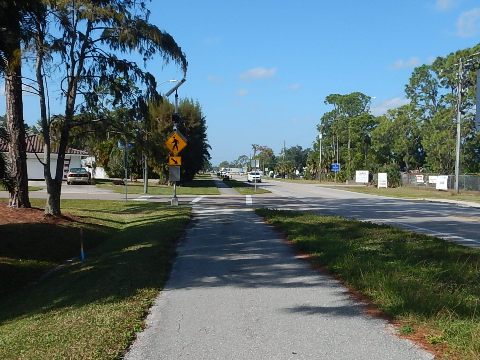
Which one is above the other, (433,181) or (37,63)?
(37,63)

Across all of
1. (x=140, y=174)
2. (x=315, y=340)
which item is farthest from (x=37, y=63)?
(x=140, y=174)

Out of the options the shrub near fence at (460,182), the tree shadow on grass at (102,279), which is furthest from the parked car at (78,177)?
the tree shadow on grass at (102,279)

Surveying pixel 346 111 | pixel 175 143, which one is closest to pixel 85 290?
pixel 175 143

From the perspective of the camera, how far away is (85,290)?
845 centimetres

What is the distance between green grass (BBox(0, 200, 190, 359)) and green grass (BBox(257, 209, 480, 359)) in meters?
3.07

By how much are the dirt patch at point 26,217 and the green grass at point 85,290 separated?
624 millimetres

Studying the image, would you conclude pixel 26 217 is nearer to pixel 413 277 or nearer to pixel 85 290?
pixel 85 290

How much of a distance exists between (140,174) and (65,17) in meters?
39.9

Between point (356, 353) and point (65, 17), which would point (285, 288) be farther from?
point (65, 17)

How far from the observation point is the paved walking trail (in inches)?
208

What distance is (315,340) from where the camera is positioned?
559 cm

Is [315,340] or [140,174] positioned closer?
[315,340]

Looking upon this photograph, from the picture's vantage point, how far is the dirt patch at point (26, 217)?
16.1m

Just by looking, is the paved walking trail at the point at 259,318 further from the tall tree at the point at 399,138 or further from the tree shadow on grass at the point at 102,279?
the tall tree at the point at 399,138
